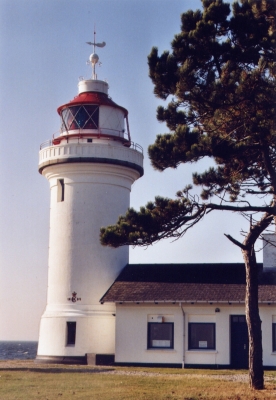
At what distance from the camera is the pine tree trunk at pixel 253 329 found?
16.3 m

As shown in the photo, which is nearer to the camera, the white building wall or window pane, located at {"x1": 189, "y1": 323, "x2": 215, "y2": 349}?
the white building wall

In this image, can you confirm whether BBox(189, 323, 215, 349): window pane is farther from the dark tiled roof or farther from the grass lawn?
the grass lawn

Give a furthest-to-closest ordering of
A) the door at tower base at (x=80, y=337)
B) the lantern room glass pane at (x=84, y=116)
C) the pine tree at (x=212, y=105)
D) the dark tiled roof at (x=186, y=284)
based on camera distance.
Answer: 1. the lantern room glass pane at (x=84, y=116)
2. the door at tower base at (x=80, y=337)
3. the dark tiled roof at (x=186, y=284)
4. the pine tree at (x=212, y=105)

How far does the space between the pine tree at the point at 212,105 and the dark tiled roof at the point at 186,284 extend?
8705 millimetres

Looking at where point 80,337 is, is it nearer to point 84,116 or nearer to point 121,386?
point 84,116

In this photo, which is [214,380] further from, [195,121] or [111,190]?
[111,190]

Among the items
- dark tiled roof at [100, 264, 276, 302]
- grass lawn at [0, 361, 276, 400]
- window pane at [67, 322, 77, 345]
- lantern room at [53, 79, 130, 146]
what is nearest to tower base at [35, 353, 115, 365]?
window pane at [67, 322, 77, 345]

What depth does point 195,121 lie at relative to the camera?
15953 millimetres

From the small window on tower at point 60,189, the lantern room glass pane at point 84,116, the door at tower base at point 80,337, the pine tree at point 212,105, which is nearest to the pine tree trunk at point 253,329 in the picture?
the pine tree at point 212,105

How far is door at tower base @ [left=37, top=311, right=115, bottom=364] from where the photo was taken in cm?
2655

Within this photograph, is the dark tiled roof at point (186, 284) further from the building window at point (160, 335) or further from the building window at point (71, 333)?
the building window at point (71, 333)

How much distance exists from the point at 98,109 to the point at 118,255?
620 centimetres

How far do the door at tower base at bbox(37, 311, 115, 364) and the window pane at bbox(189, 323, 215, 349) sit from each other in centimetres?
339

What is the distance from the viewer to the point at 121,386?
664 inches
